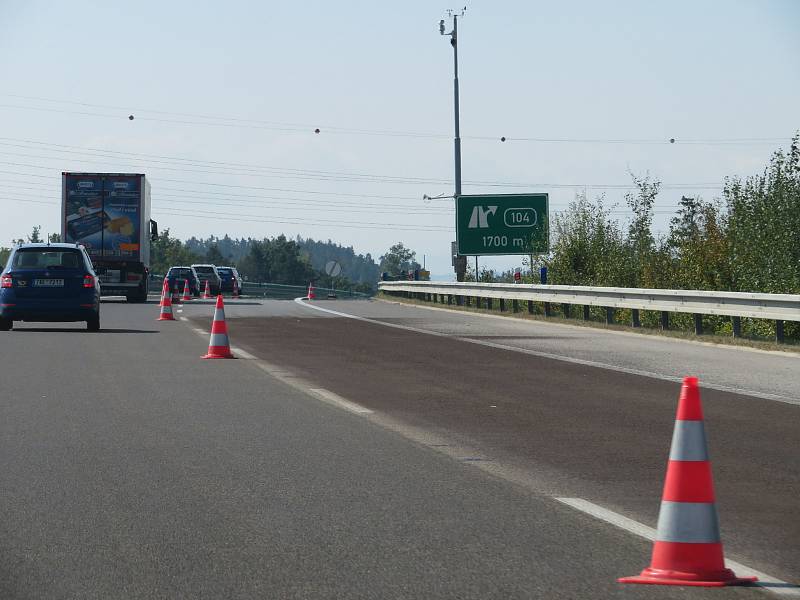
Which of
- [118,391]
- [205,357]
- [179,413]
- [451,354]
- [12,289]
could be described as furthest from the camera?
[12,289]

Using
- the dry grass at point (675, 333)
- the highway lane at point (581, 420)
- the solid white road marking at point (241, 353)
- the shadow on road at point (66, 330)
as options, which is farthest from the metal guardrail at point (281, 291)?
the highway lane at point (581, 420)

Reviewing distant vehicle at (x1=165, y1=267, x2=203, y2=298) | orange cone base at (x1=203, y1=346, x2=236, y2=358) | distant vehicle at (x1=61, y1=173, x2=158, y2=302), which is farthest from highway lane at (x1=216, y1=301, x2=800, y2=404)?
distant vehicle at (x1=165, y1=267, x2=203, y2=298)

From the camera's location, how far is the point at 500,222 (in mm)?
41031

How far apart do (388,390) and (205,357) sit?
478cm

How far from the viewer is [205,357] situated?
1809 cm

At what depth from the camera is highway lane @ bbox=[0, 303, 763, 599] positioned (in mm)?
5535

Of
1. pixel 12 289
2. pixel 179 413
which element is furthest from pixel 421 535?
pixel 12 289

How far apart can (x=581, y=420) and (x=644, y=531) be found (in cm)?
478

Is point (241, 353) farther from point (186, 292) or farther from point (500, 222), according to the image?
point (186, 292)

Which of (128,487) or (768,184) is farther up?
(768,184)

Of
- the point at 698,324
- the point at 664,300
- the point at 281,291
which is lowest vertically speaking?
the point at 698,324

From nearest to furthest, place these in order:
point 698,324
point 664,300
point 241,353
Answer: point 241,353, point 698,324, point 664,300

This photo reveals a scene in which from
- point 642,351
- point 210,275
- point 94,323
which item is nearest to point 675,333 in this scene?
point 642,351

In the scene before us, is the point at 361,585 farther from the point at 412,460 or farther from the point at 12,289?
the point at 12,289
